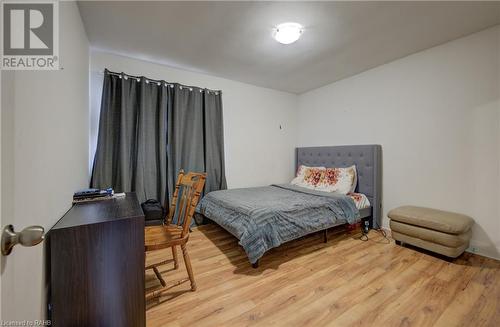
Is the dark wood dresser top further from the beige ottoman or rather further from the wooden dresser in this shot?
the beige ottoman

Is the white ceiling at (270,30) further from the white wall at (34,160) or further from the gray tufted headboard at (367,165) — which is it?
the gray tufted headboard at (367,165)

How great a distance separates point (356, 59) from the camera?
9.17ft

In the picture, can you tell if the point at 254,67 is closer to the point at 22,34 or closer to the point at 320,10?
the point at 320,10

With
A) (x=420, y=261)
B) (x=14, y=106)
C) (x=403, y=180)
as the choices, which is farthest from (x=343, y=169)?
(x=14, y=106)

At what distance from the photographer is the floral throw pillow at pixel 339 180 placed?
9.97 ft

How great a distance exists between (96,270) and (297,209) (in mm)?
1781

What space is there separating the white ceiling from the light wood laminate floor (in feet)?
7.95

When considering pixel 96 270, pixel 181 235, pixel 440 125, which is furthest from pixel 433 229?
pixel 96 270

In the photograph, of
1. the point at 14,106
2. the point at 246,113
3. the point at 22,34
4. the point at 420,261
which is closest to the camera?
the point at 14,106

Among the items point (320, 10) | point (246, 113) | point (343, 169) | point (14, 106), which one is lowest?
point (343, 169)

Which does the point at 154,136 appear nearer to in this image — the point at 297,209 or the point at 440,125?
the point at 297,209

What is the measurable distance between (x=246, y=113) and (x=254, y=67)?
911 millimetres

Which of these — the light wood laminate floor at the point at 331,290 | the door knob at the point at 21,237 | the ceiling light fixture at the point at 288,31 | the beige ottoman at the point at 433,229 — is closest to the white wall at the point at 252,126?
the ceiling light fixture at the point at 288,31

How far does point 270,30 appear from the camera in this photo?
84.5 inches
